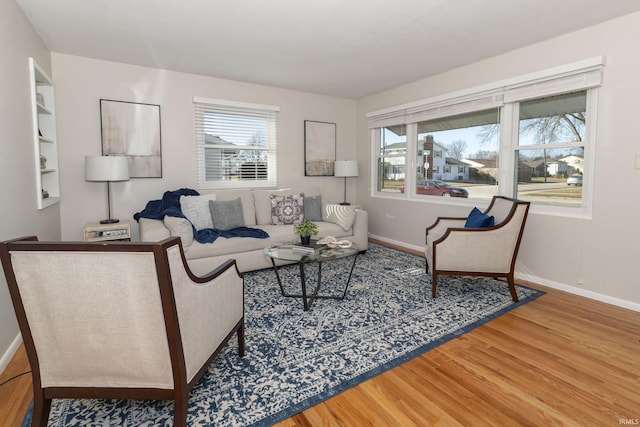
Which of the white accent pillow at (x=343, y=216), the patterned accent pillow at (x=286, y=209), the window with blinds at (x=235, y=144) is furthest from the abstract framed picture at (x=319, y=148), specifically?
the white accent pillow at (x=343, y=216)

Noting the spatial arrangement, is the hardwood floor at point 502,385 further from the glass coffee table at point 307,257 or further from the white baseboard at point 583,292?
the glass coffee table at point 307,257

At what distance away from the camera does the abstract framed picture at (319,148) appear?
554cm

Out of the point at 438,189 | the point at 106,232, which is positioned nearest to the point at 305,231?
the point at 106,232

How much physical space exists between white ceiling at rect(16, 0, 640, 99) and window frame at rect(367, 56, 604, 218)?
0.37 meters

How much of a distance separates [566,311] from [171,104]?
4784 mm

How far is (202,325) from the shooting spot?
1.59 metres

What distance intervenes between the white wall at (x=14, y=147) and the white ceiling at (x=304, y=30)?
30cm

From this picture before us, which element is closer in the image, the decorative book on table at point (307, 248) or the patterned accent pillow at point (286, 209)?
the decorative book on table at point (307, 248)

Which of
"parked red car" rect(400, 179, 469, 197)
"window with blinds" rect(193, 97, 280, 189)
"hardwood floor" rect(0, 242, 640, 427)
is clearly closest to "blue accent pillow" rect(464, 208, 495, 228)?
"hardwood floor" rect(0, 242, 640, 427)

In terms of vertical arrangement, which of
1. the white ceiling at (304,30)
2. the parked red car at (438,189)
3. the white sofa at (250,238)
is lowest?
the white sofa at (250,238)

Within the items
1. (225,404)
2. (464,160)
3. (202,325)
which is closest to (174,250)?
(202,325)

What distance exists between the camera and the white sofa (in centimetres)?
354

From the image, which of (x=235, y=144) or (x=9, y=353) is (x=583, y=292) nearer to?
(x=235, y=144)

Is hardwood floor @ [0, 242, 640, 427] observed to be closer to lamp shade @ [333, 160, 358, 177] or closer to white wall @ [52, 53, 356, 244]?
white wall @ [52, 53, 356, 244]
